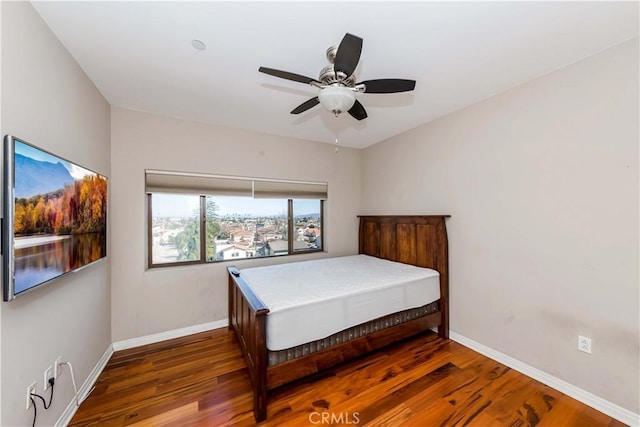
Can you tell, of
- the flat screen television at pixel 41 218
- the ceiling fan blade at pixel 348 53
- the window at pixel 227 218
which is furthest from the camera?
the window at pixel 227 218

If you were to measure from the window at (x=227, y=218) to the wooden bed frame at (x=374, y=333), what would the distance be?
0.58m

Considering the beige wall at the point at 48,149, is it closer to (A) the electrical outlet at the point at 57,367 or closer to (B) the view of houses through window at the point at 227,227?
(A) the electrical outlet at the point at 57,367

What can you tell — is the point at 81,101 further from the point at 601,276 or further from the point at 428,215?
the point at 601,276

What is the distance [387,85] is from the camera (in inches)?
65.1

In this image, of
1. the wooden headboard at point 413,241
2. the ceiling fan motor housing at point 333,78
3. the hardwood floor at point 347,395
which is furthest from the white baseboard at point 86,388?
the wooden headboard at point 413,241

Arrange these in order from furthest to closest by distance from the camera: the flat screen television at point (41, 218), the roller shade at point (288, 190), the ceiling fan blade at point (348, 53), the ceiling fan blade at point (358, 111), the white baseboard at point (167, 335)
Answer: the roller shade at point (288, 190)
the white baseboard at point (167, 335)
the ceiling fan blade at point (358, 111)
the ceiling fan blade at point (348, 53)
the flat screen television at point (41, 218)

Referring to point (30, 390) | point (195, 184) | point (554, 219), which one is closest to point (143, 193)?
point (195, 184)

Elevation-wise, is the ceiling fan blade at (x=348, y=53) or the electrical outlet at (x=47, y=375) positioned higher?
the ceiling fan blade at (x=348, y=53)

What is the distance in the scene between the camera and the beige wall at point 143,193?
263cm

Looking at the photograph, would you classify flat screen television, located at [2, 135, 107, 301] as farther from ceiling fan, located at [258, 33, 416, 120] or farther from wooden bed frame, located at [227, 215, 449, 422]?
ceiling fan, located at [258, 33, 416, 120]

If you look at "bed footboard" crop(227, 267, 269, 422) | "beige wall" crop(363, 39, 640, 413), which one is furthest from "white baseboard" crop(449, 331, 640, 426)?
"bed footboard" crop(227, 267, 269, 422)

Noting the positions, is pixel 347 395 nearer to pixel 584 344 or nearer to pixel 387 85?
pixel 584 344

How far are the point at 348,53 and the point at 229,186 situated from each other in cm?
235

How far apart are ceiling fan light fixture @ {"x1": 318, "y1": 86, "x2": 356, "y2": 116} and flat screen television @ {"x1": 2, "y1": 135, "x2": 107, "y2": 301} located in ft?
5.14
